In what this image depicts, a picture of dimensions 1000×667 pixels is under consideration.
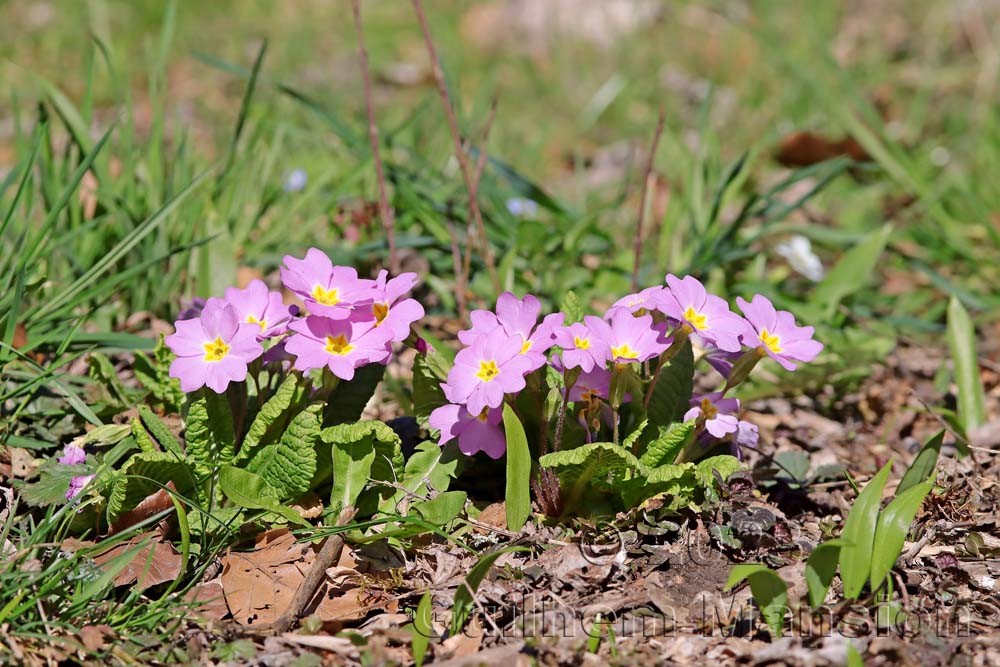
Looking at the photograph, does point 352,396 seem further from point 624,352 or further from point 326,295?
point 624,352

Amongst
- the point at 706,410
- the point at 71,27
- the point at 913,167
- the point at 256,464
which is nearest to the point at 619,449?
the point at 706,410

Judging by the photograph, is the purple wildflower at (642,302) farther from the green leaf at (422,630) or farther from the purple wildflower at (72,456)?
the purple wildflower at (72,456)

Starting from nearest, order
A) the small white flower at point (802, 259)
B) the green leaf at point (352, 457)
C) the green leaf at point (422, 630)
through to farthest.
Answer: the green leaf at point (422, 630) → the green leaf at point (352, 457) → the small white flower at point (802, 259)

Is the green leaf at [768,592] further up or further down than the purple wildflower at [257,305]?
further down

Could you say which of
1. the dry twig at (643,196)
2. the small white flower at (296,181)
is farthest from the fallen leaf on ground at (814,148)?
the small white flower at (296,181)

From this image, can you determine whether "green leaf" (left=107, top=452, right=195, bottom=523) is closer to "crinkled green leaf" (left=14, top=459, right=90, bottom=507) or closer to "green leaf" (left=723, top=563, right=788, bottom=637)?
"crinkled green leaf" (left=14, top=459, right=90, bottom=507)

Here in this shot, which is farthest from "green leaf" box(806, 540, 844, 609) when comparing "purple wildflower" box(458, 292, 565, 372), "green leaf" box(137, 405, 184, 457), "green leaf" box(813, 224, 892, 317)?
"green leaf" box(813, 224, 892, 317)

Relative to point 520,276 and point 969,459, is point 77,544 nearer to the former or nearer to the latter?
point 520,276
